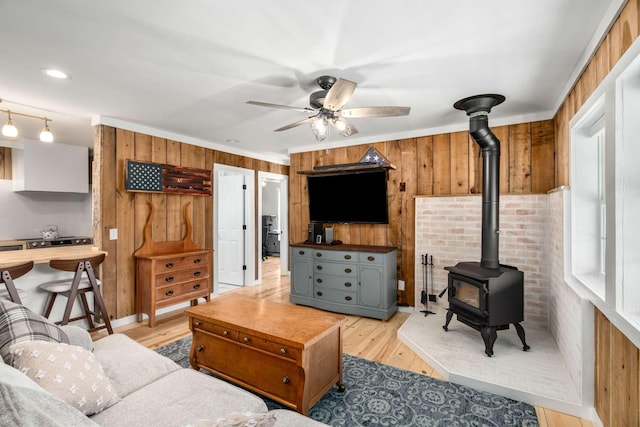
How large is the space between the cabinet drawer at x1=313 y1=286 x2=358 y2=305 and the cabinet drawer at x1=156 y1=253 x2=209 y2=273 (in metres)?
1.53

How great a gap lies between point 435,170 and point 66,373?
3.83m

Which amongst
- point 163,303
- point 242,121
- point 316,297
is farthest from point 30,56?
point 316,297

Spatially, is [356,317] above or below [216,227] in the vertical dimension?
below

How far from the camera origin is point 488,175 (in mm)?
3010

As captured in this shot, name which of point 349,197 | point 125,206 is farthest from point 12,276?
point 349,197

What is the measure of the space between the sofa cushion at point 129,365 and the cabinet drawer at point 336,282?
244 centimetres

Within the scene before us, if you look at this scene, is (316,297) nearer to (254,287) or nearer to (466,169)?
(254,287)

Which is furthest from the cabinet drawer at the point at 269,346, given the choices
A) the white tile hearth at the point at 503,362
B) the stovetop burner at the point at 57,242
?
the stovetop burner at the point at 57,242

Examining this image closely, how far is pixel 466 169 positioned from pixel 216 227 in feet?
11.6

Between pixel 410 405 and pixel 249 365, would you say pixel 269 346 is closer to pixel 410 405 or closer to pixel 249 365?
pixel 249 365

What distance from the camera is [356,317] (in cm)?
391

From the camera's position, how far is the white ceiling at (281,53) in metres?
1.63

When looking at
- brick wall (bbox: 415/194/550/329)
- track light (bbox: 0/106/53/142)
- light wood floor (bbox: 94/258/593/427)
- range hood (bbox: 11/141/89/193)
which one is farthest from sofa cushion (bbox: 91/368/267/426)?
range hood (bbox: 11/141/89/193)

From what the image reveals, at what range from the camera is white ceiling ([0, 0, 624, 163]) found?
1.63 m
